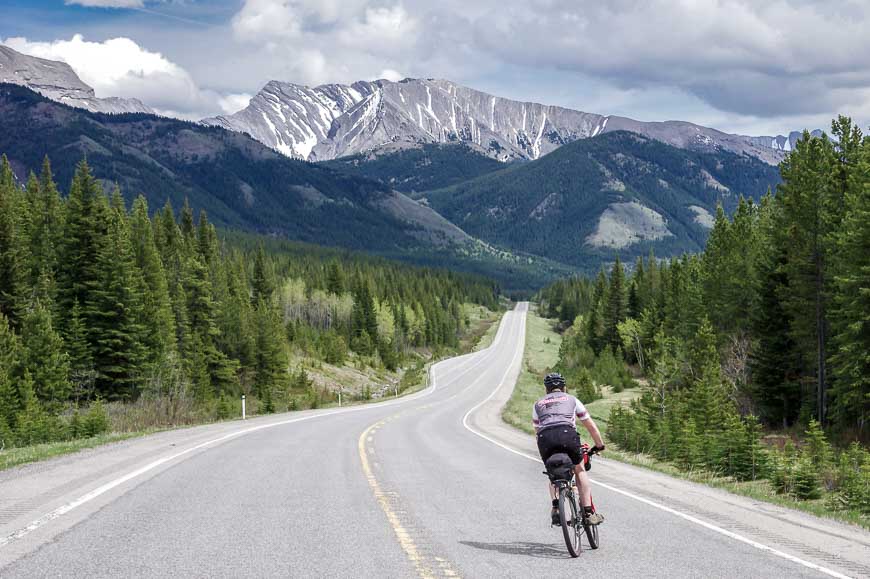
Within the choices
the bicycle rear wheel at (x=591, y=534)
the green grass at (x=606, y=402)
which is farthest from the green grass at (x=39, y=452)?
the green grass at (x=606, y=402)

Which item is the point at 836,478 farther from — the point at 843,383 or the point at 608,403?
the point at 608,403

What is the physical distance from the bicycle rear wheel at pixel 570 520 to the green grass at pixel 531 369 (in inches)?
886

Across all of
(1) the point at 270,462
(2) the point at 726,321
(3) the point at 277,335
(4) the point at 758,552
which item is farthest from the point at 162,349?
(4) the point at 758,552

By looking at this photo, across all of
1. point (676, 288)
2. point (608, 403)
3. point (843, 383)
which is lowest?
point (608, 403)

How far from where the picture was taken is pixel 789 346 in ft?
130

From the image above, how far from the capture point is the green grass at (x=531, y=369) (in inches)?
1734

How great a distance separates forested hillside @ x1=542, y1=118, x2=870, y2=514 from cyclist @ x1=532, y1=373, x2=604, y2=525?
7760mm

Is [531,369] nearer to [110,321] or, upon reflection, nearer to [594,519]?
[110,321]

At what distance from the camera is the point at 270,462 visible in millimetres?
16906

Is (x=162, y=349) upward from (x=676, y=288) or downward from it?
downward

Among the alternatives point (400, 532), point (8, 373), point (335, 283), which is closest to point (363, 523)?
point (400, 532)

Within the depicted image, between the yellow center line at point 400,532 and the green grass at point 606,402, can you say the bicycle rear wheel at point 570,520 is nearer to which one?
the yellow center line at point 400,532

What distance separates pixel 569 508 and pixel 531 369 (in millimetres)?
94841

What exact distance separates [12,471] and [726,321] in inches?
1897
